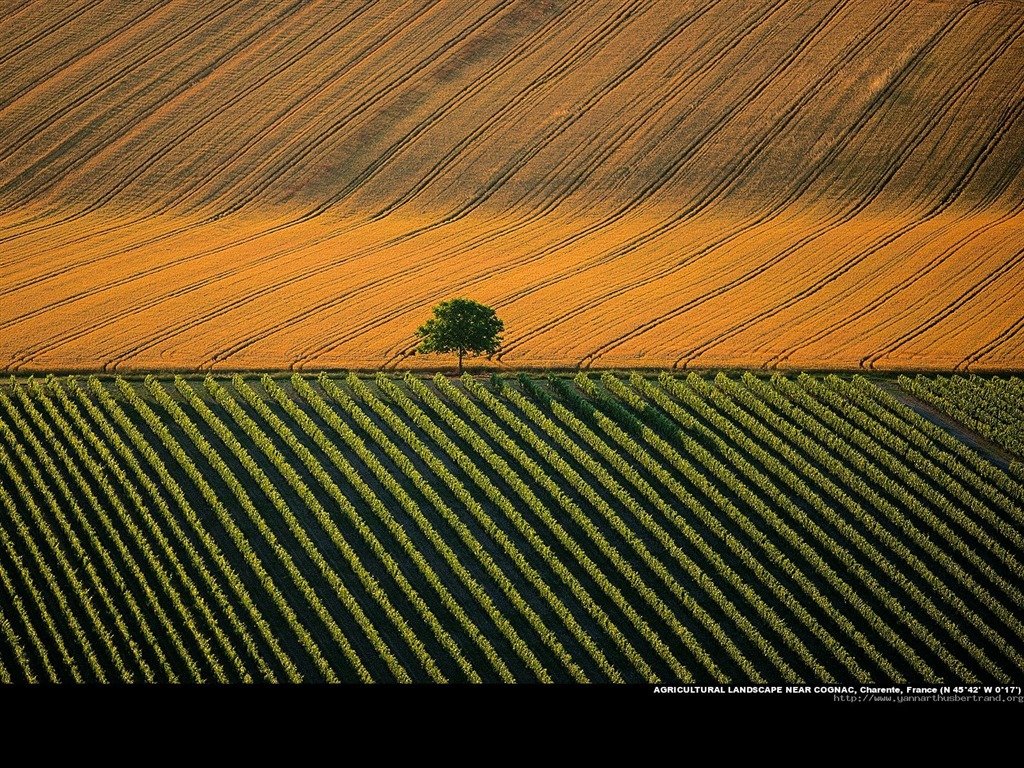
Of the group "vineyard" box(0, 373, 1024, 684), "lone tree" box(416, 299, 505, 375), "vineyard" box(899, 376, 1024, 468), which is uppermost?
"lone tree" box(416, 299, 505, 375)

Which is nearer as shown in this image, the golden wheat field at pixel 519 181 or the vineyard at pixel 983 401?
the vineyard at pixel 983 401

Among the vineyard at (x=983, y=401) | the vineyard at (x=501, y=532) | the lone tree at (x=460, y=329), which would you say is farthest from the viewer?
the lone tree at (x=460, y=329)

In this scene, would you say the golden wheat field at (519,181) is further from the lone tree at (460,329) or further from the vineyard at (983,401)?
the lone tree at (460,329)

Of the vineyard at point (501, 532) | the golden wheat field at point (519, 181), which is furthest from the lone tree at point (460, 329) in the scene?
the golden wheat field at point (519, 181)

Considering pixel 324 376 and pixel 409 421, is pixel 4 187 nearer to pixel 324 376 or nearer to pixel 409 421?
pixel 324 376

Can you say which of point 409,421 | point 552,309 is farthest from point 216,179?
point 409,421

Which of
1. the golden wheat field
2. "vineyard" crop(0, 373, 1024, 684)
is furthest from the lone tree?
the golden wheat field

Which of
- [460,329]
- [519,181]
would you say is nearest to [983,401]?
[460,329]

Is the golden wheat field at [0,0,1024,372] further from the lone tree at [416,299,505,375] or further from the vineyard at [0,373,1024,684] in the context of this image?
the vineyard at [0,373,1024,684]
